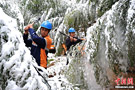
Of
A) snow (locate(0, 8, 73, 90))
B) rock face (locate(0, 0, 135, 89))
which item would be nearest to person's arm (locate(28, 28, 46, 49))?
rock face (locate(0, 0, 135, 89))

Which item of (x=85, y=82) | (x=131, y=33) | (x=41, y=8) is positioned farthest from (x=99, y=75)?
(x=41, y=8)

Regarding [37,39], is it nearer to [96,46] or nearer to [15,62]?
[96,46]

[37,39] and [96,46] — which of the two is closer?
[96,46]

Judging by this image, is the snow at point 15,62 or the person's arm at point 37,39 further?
the person's arm at point 37,39

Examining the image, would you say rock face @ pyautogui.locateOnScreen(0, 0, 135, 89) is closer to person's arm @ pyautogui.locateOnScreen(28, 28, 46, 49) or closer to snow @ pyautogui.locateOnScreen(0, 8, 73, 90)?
snow @ pyautogui.locateOnScreen(0, 8, 73, 90)

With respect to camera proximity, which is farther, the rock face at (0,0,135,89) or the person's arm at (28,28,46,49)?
the person's arm at (28,28,46,49)

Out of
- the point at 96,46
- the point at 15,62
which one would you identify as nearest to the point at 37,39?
the point at 96,46

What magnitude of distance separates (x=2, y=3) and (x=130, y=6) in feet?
3.69

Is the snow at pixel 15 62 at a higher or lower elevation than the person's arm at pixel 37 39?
lower

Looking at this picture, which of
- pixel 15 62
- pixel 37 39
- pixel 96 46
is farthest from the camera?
pixel 37 39

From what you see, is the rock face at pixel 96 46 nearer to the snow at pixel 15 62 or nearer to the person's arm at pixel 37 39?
the snow at pixel 15 62

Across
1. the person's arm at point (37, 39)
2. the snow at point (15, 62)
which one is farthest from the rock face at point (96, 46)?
the person's arm at point (37, 39)

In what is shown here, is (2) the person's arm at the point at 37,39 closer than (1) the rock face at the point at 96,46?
No

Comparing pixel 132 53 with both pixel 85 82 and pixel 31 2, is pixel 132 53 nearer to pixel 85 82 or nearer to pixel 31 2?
pixel 85 82
